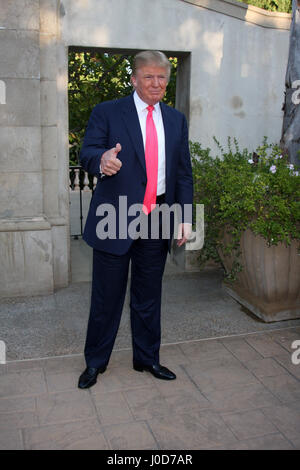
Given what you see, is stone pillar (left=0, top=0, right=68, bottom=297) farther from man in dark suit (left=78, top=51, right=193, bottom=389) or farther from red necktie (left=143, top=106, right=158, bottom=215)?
red necktie (left=143, top=106, right=158, bottom=215)

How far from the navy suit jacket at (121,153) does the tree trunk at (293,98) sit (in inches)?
71.8

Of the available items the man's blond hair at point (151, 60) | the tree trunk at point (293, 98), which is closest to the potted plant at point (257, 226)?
the tree trunk at point (293, 98)

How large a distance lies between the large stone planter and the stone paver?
574 mm

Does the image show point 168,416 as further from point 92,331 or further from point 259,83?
point 259,83

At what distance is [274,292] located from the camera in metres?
4.66

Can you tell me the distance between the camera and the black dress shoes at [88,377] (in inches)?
139

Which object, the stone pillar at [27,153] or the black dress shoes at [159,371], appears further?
the stone pillar at [27,153]

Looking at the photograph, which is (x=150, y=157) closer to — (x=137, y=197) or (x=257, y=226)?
(x=137, y=197)

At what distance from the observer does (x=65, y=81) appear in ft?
17.1

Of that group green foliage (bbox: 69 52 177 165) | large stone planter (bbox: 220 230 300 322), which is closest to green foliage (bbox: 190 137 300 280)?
large stone planter (bbox: 220 230 300 322)

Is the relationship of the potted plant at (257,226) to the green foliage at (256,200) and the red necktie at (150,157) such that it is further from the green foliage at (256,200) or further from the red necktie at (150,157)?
the red necktie at (150,157)

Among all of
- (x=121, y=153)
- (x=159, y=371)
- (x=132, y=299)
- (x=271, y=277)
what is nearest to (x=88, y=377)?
(x=159, y=371)

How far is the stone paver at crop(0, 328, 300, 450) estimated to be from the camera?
9.81 feet
